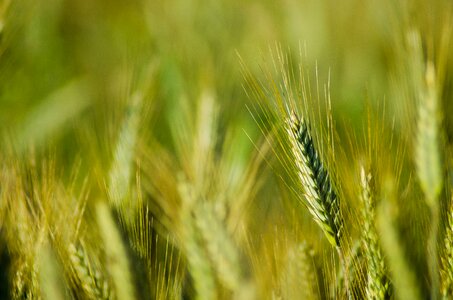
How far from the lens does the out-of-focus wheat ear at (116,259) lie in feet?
2.41

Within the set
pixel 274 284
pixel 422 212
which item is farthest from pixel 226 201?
pixel 422 212

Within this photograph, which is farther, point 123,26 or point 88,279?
point 123,26

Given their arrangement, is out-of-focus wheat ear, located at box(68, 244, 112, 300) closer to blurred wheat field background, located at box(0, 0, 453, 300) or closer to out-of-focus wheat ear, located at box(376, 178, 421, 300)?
blurred wheat field background, located at box(0, 0, 453, 300)

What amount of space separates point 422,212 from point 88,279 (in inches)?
18.3

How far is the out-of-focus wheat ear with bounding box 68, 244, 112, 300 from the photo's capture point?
0.79 metres

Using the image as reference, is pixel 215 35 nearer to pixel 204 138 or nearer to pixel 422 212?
pixel 204 138

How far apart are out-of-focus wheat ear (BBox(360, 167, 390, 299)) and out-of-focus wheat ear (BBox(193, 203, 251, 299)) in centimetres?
16

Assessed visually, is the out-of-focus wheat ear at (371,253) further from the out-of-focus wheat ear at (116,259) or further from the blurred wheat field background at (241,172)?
the out-of-focus wheat ear at (116,259)

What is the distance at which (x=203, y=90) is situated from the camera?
1.23 metres

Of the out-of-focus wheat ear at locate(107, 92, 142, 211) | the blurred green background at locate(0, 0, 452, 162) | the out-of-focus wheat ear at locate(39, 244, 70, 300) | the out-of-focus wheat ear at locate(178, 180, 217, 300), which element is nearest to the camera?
the out-of-focus wheat ear at locate(39, 244, 70, 300)

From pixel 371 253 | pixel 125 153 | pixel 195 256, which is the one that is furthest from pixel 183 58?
pixel 371 253

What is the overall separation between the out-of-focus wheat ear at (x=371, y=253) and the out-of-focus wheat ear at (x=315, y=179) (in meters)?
0.04

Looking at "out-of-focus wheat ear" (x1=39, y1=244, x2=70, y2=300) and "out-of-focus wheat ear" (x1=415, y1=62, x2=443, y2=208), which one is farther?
"out-of-focus wheat ear" (x1=415, y1=62, x2=443, y2=208)

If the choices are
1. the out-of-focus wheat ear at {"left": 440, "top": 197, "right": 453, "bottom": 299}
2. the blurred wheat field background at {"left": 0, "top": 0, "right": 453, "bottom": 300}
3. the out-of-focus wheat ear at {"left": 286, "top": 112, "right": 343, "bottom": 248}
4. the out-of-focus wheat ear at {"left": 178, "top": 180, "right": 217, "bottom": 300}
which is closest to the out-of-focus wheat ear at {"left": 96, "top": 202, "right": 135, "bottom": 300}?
the blurred wheat field background at {"left": 0, "top": 0, "right": 453, "bottom": 300}
